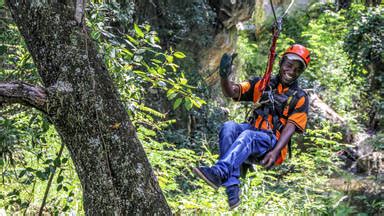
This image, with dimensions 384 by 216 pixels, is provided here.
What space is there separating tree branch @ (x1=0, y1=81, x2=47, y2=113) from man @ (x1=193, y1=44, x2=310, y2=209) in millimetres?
1205

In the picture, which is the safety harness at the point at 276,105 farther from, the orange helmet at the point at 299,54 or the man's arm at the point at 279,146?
the orange helmet at the point at 299,54

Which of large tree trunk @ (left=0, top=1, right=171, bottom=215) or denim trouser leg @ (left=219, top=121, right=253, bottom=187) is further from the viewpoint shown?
denim trouser leg @ (left=219, top=121, right=253, bottom=187)

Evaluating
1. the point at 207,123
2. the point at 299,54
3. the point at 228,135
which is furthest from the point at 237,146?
the point at 207,123

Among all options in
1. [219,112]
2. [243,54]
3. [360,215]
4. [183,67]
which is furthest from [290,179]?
[243,54]

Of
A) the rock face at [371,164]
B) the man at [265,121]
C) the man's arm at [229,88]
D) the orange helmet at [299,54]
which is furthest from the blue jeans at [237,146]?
the rock face at [371,164]

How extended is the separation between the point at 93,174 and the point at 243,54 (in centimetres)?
1338

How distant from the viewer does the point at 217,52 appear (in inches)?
453

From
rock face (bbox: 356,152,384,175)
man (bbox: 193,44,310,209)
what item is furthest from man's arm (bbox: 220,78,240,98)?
rock face (bbox: 356,152,384,175)

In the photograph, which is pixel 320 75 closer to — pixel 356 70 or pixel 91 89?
pixel 356 70

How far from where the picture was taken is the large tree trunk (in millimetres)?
2361

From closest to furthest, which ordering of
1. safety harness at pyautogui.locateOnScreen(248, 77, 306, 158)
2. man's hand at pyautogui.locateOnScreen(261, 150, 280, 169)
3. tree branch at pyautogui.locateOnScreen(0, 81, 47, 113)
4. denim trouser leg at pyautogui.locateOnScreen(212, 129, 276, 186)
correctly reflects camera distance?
→ 1. tree branch at pyautogui.locateOnScreen(0, 81, 47, 113)
2. denim trouser leg at pyautogui.locateOnScreen(212, 129, 276, 186)
3. man's hand at pyautogui.locateOnScreen(261, 150, 280, 169)
4. safety harness at pyautogui.locateOnScreen(248, 77, 306, 158)

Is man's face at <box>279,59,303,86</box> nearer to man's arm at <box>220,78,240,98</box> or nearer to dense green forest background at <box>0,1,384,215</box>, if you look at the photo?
man's arm at <box>220,78,240,98</box>

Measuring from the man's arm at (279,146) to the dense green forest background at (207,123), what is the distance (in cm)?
64

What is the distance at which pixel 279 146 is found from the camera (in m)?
3.38
